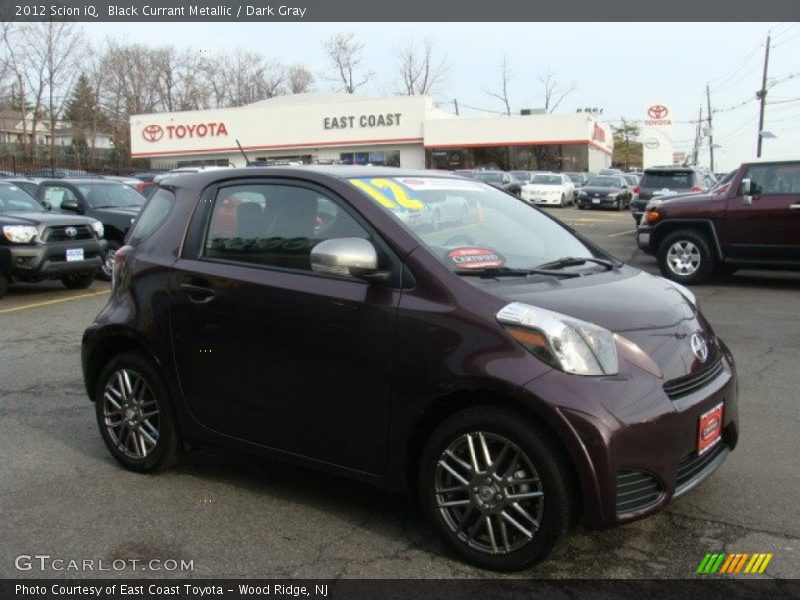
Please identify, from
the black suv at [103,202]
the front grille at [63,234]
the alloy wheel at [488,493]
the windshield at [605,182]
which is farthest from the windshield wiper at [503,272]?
the windshield at [605,182]

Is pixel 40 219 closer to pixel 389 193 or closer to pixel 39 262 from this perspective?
pixel 39 262

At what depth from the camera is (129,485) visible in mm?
4426

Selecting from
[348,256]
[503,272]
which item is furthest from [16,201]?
[503,272]

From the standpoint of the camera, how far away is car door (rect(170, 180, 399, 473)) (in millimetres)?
3576

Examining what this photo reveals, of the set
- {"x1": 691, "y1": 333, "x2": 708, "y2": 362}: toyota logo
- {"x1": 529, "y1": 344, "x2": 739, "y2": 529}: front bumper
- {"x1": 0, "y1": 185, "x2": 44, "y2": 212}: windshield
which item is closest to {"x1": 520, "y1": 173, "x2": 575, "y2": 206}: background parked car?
{"x1": 0, "y1": 185, "x2": 44, "y2": 212}: windshield

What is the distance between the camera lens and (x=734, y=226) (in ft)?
37.7

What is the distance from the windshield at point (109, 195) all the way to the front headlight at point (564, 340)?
12027 millimetres

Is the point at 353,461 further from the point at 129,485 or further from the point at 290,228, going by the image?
the point at 129,485

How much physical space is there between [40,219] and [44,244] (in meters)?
0.44

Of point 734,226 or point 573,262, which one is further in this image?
point 734,226

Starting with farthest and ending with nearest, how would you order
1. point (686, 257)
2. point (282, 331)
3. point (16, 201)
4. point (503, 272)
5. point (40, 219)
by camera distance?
point (16, 201), point (686, 257), point (40, 219), point (282, 331), point (503, 272)

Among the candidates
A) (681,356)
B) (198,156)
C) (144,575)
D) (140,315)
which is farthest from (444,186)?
(198,156)

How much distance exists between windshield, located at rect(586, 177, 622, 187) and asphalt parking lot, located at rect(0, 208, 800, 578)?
27.4 m

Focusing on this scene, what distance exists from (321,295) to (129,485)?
1.73m
